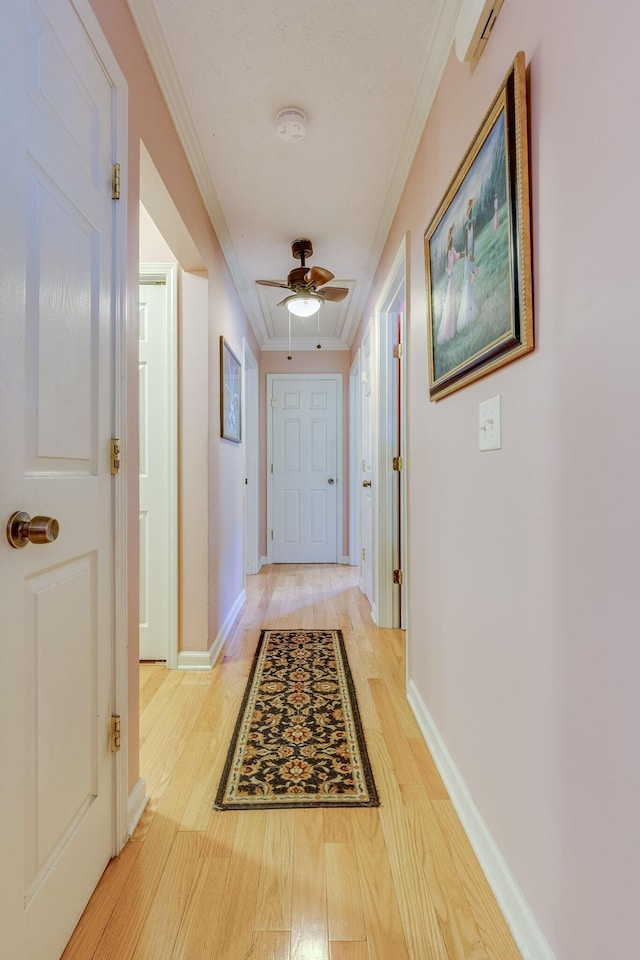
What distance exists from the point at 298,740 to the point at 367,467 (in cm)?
219

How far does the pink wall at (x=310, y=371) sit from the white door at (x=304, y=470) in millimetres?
90

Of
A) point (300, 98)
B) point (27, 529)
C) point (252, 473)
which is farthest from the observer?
point (252, 473)

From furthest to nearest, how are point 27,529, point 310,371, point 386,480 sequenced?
point 310,371
point 386,480
point 27,529

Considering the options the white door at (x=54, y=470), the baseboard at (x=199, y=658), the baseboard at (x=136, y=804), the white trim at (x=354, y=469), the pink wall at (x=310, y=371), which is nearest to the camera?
the white door at (x=54, y=470)

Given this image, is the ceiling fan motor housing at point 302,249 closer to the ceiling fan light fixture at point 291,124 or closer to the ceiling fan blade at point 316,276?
the ceiling fan blade at point 316,276

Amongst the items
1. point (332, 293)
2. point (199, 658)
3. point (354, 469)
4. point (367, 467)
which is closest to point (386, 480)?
point (367, 467)

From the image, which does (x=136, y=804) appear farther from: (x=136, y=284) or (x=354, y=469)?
(x=354, y=469)

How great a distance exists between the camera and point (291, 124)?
1.76 metres

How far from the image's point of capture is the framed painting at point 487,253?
3.01 feet

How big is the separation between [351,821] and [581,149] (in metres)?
1.68

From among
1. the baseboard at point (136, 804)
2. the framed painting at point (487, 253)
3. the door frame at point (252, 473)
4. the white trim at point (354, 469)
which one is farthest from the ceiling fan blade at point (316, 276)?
the baseboard at point (136, 804)

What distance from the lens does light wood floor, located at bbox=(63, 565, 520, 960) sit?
0.94 metres

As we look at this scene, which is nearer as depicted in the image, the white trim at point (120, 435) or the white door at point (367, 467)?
the white trim at point (120, 435)

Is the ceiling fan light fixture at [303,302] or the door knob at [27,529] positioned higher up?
the ceiling fan light fixture at [303,302]
